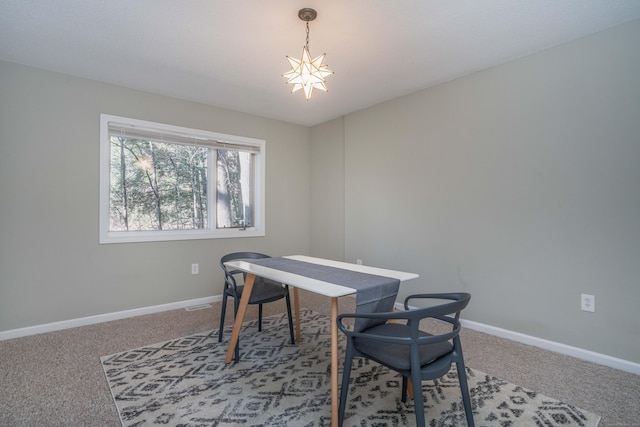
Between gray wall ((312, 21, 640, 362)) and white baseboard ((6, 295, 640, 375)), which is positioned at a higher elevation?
gray wall ((312, 21, 640, 362))

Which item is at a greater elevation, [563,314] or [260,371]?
[563,314]

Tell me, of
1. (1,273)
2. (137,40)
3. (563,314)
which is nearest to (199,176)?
(137,40)

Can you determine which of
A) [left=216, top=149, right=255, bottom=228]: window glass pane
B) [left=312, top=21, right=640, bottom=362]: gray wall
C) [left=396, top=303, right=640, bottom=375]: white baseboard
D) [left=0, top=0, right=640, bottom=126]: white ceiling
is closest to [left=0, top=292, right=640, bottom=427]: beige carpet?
[left=396, top=303, right=640, bottom=375]: white baseboard

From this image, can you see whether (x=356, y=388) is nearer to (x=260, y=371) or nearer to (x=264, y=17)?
(x=260, y=371)

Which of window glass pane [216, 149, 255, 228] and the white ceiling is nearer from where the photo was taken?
the white ceiling

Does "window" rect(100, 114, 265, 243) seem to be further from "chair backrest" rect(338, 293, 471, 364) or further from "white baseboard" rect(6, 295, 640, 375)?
"chair backrest" rect(338, 293, 471, 364)

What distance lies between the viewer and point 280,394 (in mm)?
1795

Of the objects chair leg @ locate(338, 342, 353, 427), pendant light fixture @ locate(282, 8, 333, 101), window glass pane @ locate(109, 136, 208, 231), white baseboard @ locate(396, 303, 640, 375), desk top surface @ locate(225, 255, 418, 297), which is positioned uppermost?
pendant light fixture @ locate(282, 8, 333, 101)

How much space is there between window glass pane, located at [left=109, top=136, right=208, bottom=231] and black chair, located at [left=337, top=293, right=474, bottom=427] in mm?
2778

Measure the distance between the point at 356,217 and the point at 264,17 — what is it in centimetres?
245

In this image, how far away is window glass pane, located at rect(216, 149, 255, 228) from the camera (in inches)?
153

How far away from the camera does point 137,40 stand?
7.59ft

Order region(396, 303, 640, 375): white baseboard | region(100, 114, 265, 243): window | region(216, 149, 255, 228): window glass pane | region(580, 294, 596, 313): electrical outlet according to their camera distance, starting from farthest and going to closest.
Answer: region(216, 149, 255, 228): window glass pane
region(100, 114, 265, 243): window
region(580, 294, 596, 313): electrical outlet
region(396, 303, 640, 375): white baseboard

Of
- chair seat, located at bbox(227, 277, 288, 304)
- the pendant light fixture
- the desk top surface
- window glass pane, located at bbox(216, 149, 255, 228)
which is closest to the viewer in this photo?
the desk top surface
